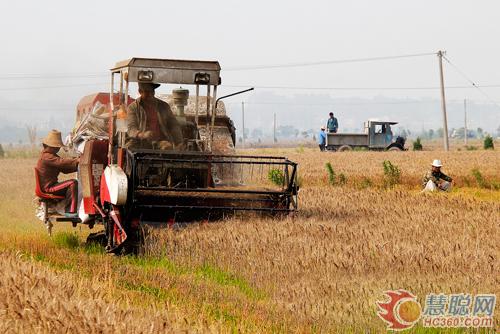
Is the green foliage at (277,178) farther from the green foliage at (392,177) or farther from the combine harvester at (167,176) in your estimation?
the green foliage at (392,177)

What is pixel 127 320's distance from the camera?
5543 millimetres

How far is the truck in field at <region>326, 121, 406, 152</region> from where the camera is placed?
51.1 meters

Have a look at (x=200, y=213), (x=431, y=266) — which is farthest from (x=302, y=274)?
(x=200, y=213)

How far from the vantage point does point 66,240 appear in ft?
43.4

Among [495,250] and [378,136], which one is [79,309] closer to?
[495,250]

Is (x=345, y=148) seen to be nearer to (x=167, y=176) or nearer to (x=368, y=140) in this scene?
(x=368, y=140)

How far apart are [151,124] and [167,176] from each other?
2.65 feet

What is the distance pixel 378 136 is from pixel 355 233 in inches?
1626

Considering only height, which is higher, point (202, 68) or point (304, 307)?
point (202, 68)

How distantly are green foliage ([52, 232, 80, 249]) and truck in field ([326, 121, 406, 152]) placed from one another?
38.0m

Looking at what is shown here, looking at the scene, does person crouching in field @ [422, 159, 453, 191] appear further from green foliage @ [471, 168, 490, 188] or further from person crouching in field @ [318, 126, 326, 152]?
person crouching in field @ [318, 126, 326, 152]

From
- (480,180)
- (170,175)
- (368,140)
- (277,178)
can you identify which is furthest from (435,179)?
(368,140)

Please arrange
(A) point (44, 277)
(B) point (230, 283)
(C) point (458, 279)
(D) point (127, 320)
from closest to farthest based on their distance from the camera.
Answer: (D) point (127, 320), (A) point (44, 277), (C) point (458, 279), (B) point (230, 283)

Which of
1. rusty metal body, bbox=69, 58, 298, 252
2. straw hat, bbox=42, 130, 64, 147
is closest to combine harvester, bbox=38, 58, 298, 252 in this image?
rusty metal body, bbox=69, 58, 298, 252
